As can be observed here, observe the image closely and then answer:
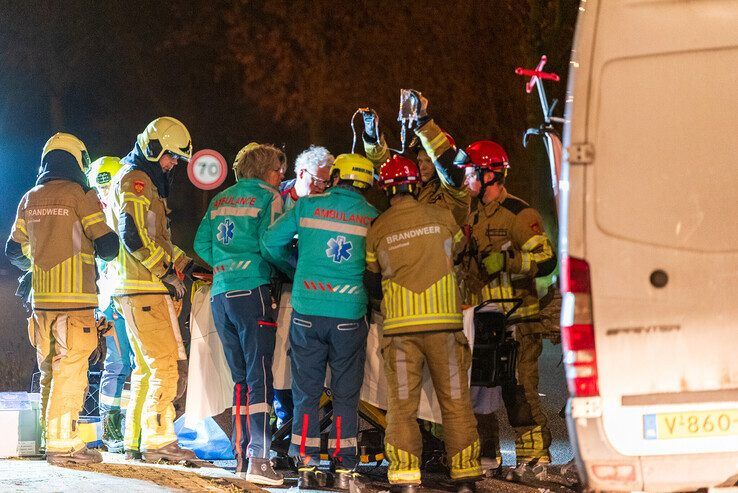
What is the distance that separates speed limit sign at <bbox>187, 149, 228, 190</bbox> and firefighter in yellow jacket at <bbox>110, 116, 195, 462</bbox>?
1.94 m

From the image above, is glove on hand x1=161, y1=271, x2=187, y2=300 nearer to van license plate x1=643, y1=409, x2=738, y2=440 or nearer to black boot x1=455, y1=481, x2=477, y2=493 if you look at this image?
black boot x1=455, y1=481, x2=477, y2=493

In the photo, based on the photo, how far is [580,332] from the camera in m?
A: 5.57

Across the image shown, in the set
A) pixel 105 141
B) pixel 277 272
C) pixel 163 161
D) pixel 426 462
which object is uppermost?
pixel 105 141

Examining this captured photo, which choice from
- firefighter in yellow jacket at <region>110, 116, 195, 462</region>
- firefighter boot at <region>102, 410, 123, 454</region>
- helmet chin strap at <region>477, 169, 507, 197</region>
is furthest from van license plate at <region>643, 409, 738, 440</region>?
firefighter boot at <region>102, 410, 123, 454</region>

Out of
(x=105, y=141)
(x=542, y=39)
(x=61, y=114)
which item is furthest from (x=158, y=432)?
(x=105, y=141)

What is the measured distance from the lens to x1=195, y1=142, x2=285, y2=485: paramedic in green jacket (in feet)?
29.2

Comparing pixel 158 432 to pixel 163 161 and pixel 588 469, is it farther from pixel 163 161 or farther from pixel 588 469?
pixel 588 469

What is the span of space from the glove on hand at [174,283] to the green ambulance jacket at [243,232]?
1.18 ft

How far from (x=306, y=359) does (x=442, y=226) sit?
1381 mm

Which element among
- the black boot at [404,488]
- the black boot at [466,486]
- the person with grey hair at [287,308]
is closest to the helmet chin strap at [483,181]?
the person with grey hair at [287,308]

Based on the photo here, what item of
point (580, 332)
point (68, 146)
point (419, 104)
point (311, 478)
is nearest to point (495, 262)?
point (419, 104)

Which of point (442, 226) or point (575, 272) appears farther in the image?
point (442, 226)

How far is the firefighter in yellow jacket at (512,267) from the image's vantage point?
878cm

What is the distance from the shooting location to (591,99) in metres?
5.61
